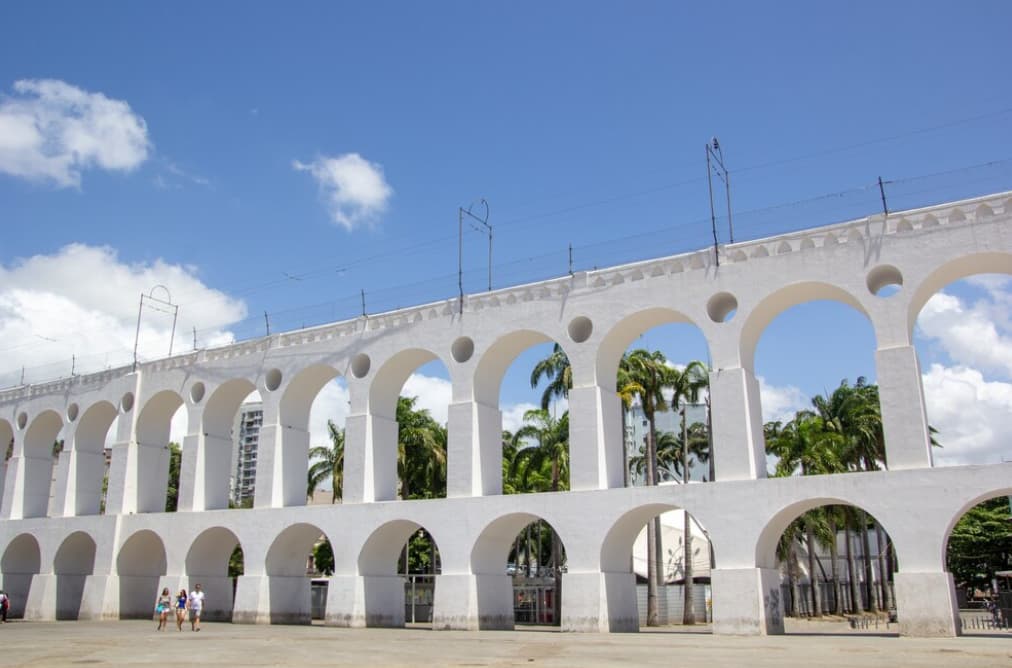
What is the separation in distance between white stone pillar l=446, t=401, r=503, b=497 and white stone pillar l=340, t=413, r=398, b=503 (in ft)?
9.14

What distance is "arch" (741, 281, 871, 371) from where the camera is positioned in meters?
21.9

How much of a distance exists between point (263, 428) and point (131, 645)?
11.2 metres

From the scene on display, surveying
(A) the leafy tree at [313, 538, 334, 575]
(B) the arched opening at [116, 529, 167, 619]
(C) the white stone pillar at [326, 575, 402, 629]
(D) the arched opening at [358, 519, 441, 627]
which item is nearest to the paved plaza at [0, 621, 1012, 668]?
(C) the white stone pillar at [326, 575, 402, 629]

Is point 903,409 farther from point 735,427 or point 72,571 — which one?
point 72,571

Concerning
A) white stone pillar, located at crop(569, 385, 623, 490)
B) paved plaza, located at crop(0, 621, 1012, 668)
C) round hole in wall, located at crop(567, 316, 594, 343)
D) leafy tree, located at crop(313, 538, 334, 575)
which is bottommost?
paved plaza, located at crop(0, 621, 1012, 668)

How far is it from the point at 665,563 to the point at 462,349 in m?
27.5

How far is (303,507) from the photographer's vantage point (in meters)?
28.3

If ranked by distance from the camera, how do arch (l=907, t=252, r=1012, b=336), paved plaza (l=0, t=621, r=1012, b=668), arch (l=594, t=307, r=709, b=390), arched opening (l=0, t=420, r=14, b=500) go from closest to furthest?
paved plaza (l=0, t=621, r=1012, b=668) < arch (l=907, t=252, r=1012, b=336) < arch (l=594, t=307, r=709, b=390) < arched opening (l=0, t=420, r=14, b=500)

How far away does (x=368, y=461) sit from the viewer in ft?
91.4

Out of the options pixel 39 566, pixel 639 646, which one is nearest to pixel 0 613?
pixel 39 566

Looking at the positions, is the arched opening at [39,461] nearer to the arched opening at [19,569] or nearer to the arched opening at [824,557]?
the arched opening at [19,569]

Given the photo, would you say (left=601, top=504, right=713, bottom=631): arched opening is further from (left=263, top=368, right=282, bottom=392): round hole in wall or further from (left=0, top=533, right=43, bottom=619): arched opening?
(left=0, top=533, right=43, bottom=619): arched opening

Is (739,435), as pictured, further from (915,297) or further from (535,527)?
(535,527)

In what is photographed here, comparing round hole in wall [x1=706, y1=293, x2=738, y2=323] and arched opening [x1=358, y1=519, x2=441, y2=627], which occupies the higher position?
round hole in wall [x1=706, y1=293, x2=738, y2=323]
